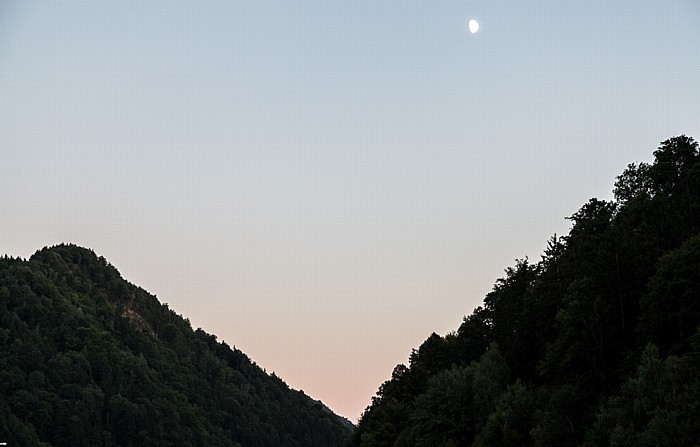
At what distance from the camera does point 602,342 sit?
8300 cm

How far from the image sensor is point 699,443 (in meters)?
60.5

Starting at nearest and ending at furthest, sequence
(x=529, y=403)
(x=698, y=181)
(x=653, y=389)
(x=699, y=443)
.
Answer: (x=699, y=443) < (x=653, y=389) < (x=529, y=403) < (x=698, y=181)

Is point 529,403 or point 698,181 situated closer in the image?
point 529,403

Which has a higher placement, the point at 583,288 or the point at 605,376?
the point at 583,288

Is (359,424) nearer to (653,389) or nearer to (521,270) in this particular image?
(521,270)

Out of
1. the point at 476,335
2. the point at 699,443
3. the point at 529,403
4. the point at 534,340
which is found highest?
the point at 476,335

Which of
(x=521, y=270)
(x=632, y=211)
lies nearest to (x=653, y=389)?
(x=632, y=211)

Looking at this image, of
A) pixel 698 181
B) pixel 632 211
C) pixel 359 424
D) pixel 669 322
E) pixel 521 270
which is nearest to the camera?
pixel 669 322

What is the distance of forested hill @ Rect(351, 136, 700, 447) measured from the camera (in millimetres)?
67312

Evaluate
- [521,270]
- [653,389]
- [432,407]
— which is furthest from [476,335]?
[653,389]

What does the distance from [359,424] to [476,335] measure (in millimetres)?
42871

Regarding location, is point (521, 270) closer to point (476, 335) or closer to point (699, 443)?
point (476, 335)

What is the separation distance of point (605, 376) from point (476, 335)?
55033mm

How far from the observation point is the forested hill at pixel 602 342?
67.3 meters
